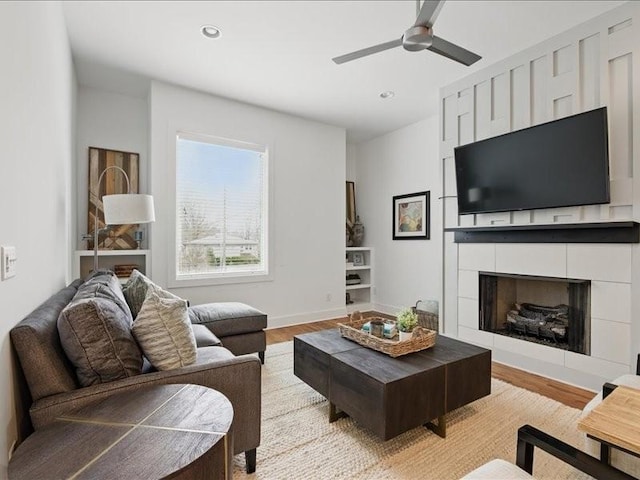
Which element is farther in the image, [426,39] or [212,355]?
[426,39]

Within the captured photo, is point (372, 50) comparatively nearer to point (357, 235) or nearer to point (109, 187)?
point (109, 187)

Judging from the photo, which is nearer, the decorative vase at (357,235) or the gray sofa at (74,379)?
the gray sofa at (74,379)

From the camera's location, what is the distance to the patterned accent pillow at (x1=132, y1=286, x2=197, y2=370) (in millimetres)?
1508

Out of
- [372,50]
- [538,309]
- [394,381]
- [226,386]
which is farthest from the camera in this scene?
[538,309]

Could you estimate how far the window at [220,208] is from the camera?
12.8 feet

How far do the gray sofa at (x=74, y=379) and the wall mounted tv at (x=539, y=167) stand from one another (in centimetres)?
268

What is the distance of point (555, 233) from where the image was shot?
9.14ft

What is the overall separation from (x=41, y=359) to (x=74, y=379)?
15 cm

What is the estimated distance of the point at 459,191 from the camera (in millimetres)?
3502

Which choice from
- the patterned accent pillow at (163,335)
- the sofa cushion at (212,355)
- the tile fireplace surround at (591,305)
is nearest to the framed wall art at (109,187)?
the sofa cushion at (212,355)

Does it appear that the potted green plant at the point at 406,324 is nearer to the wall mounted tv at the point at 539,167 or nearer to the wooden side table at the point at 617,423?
the wooden side table at the point at 617,423

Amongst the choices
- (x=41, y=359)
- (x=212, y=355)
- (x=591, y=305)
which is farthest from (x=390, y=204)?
(x=41, y=359)

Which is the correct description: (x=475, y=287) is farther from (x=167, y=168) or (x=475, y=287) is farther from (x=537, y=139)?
(x=167, y=168)

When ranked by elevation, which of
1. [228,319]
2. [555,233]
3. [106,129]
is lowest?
[228,319]
